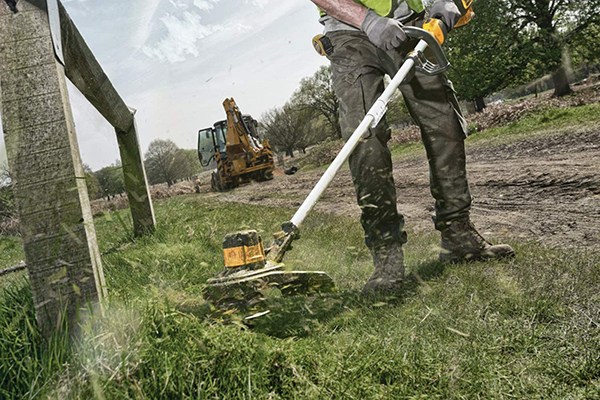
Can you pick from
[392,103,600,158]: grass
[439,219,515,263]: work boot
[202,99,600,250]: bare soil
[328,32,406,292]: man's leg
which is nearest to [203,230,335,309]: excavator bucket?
[328,32,406,292]: man's leg

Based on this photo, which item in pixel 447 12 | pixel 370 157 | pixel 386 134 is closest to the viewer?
pixel 370 157

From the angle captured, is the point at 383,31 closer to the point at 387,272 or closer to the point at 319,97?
the point at 387,272

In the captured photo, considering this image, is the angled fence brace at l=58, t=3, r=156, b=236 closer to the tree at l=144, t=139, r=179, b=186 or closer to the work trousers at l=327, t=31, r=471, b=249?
the work trousers at l=327, t=31, r=471, b=249

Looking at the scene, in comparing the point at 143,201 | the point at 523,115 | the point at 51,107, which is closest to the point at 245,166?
the point at 523,115

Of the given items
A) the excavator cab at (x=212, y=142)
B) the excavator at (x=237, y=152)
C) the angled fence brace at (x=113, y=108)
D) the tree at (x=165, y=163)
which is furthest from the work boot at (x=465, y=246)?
the tree at (x=165, y=163)

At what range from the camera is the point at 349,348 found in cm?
169

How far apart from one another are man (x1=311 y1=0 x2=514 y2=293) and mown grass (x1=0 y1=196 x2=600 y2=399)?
55 cm

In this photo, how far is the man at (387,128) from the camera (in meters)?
2.84

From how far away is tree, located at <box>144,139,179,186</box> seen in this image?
51062 millimetres

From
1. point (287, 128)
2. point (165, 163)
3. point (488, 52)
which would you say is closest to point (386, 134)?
point (488, 52)

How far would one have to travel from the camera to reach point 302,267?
3.46 meters

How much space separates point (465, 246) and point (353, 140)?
3.28ft

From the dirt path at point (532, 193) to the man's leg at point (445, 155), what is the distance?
2.01ft

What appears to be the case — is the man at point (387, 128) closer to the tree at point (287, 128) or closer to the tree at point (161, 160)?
the tree at point (287, 128)
